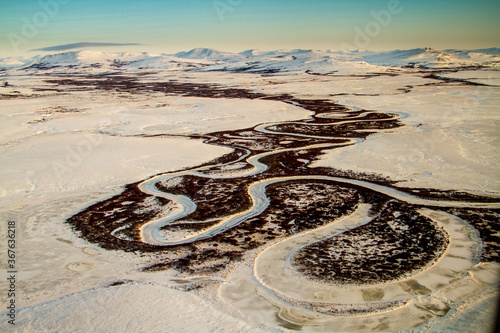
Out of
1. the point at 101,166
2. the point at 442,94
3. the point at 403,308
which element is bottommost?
the point at 403,308

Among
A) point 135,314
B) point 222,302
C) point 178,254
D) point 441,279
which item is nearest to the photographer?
point 135,314

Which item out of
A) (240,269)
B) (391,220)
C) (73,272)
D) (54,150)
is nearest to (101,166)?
(54,150)

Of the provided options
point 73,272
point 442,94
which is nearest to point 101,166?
point 73,272

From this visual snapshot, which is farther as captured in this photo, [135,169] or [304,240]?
[135,169]

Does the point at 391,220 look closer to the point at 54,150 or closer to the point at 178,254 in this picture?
the point at 178,254

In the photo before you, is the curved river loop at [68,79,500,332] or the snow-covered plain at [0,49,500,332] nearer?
the snow-covered plain at [0,49,500,332]

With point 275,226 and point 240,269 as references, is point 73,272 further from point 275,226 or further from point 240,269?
point 275,226

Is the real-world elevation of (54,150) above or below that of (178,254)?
above

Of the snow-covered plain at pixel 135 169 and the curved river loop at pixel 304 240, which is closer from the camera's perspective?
the snow-covered plain at pixel 135 169

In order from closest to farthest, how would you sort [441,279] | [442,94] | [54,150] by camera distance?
1. [441,279]
2. [54,150]
3. [442,94]

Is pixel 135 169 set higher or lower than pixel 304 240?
higher

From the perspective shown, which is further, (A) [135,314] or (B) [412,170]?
(B) [412,170]
